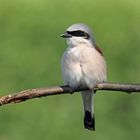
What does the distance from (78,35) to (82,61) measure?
0.54ft

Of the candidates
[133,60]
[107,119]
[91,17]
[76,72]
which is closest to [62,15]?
[91,17]

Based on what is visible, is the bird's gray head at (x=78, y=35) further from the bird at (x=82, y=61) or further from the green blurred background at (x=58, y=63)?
the green blurred background at (x=58, y=63)

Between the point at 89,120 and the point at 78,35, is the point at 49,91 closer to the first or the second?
the point at 78,35

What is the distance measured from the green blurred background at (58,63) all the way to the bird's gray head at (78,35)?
7.05 feet

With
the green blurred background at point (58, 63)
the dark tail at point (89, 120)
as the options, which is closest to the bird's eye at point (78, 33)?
the dark tail at point (89, 120)

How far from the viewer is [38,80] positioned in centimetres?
874

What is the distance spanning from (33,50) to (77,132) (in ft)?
6.27

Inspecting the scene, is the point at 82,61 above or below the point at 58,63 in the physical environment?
above

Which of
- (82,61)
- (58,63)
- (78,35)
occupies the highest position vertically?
(78,35)

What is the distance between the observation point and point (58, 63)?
894cm

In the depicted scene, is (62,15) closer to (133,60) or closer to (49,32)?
(49,32)

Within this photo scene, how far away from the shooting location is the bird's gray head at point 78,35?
5.47 m

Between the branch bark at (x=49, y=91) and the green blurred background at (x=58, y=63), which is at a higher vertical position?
the branch bark at (x=49, y=91)

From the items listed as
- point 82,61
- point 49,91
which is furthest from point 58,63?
point 49,91
